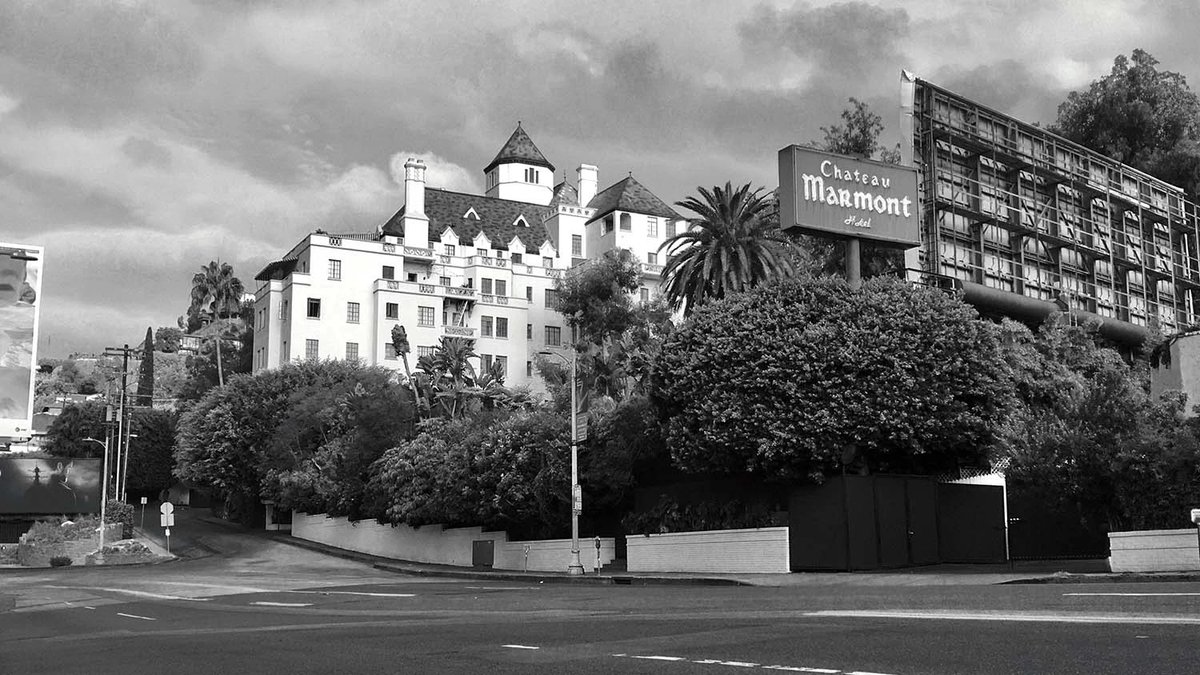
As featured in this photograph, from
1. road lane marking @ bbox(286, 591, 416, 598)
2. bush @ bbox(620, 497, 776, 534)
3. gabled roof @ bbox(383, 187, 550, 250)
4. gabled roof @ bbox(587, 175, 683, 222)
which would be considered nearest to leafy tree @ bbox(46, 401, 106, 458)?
gabled roof @ bbox(383, 187, 550, 250)

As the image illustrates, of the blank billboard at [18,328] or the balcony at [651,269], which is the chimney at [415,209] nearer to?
the balcony at [651,269]

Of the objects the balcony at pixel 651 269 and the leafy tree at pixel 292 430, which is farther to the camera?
the balcony at pixel 651 269

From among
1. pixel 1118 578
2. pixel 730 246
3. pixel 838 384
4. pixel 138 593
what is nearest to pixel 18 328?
pixel 138 593

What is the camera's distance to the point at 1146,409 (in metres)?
29.5

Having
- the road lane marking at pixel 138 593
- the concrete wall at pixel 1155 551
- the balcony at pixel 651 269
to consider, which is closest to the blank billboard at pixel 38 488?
the road lane marking at pixel 138 593

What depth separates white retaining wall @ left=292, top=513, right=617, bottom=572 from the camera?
4319 cm

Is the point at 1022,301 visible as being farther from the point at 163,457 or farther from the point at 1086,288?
the point at 163,457

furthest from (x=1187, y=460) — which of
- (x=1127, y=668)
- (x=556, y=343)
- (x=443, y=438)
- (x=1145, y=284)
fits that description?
(x=556, y=343)

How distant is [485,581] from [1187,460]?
20.9 m

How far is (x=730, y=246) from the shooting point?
186 ft

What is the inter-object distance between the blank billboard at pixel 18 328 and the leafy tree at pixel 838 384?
18.4m

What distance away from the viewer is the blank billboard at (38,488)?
273 feet

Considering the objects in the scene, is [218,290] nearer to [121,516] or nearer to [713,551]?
[121,516]

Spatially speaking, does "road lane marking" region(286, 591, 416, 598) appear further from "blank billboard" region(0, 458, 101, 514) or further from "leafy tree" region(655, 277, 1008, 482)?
"blank billboard" region(0, 458, 101, 514)
